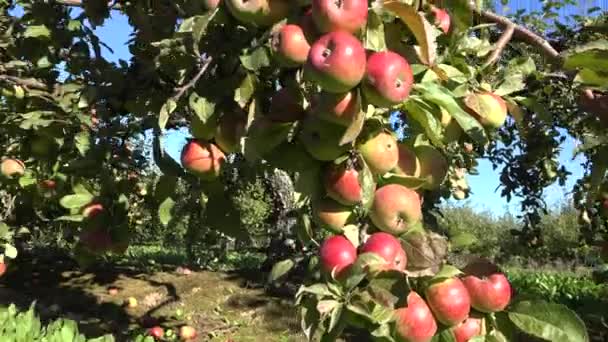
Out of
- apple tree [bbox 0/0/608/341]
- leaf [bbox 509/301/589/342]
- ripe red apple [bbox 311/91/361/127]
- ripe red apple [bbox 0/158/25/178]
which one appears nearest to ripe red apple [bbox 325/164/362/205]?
apple tree [bbox 0/0/608/341]

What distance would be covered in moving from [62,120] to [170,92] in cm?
76

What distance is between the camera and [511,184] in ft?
16.3

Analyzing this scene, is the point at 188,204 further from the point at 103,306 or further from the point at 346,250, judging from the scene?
the point at 103,306

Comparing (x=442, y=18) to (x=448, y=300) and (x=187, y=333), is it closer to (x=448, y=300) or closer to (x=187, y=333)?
(x=448, y=300)

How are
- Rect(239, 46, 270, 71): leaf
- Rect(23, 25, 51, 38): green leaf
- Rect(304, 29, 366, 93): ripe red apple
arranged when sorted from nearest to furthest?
1. Rect(304, 29, 366, 93): ripe red apple
2. Rect(239, 46, 270, 71): leaf
3. Rect(23, 25, 51, 38): green leaf

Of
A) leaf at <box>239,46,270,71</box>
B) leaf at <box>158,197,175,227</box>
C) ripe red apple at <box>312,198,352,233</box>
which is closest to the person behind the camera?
ripe red apple at <box>312,198,352,233</box>

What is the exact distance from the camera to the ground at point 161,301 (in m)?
5.20

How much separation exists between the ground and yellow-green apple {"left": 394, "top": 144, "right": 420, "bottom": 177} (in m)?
3.91

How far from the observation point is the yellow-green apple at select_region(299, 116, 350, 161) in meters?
1.04

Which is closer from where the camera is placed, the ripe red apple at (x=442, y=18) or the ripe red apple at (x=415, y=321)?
the ripe red apple at (x=415, y=321)

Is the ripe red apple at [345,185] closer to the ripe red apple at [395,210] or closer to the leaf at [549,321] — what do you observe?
the ripe red apple at [395,210]

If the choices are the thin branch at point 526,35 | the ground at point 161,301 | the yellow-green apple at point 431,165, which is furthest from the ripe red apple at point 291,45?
the ground at point 161,301

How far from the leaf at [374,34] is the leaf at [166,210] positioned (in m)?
0.93

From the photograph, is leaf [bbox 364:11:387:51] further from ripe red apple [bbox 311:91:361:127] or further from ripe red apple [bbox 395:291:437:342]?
ripe red apple [bbox 395:291:437:342]
